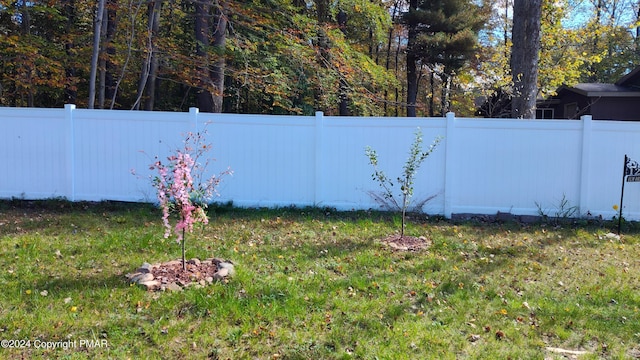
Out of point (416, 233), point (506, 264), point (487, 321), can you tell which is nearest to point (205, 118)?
point (416, 233)

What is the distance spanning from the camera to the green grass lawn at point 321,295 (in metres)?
3.02

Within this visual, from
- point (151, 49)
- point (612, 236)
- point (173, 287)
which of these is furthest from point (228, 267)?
point (151, 49)

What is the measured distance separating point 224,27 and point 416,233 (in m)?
6.77

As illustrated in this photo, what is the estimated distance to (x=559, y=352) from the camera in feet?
9.98

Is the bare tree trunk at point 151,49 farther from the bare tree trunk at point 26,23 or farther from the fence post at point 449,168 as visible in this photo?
the fence post at point 449,168

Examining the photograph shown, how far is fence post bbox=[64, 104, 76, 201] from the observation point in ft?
23.6

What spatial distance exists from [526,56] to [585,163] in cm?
307

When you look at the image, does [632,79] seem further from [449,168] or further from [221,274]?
[221,274]

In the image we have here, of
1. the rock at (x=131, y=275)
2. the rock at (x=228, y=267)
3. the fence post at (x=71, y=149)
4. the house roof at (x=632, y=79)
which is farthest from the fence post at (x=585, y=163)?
the house roof at (x=632, y=79)

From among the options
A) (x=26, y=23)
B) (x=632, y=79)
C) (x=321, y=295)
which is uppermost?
(x=26, y=23)

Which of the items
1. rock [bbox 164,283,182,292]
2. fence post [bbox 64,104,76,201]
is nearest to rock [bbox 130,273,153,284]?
rock [bbox 164,283,182,292]

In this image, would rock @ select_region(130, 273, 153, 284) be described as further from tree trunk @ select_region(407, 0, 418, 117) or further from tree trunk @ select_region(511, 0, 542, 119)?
tree trunk @ select_region(407, 0, 418, 117)

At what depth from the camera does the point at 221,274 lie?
4074 millimetres

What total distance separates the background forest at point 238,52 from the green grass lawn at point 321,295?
15.5ft
